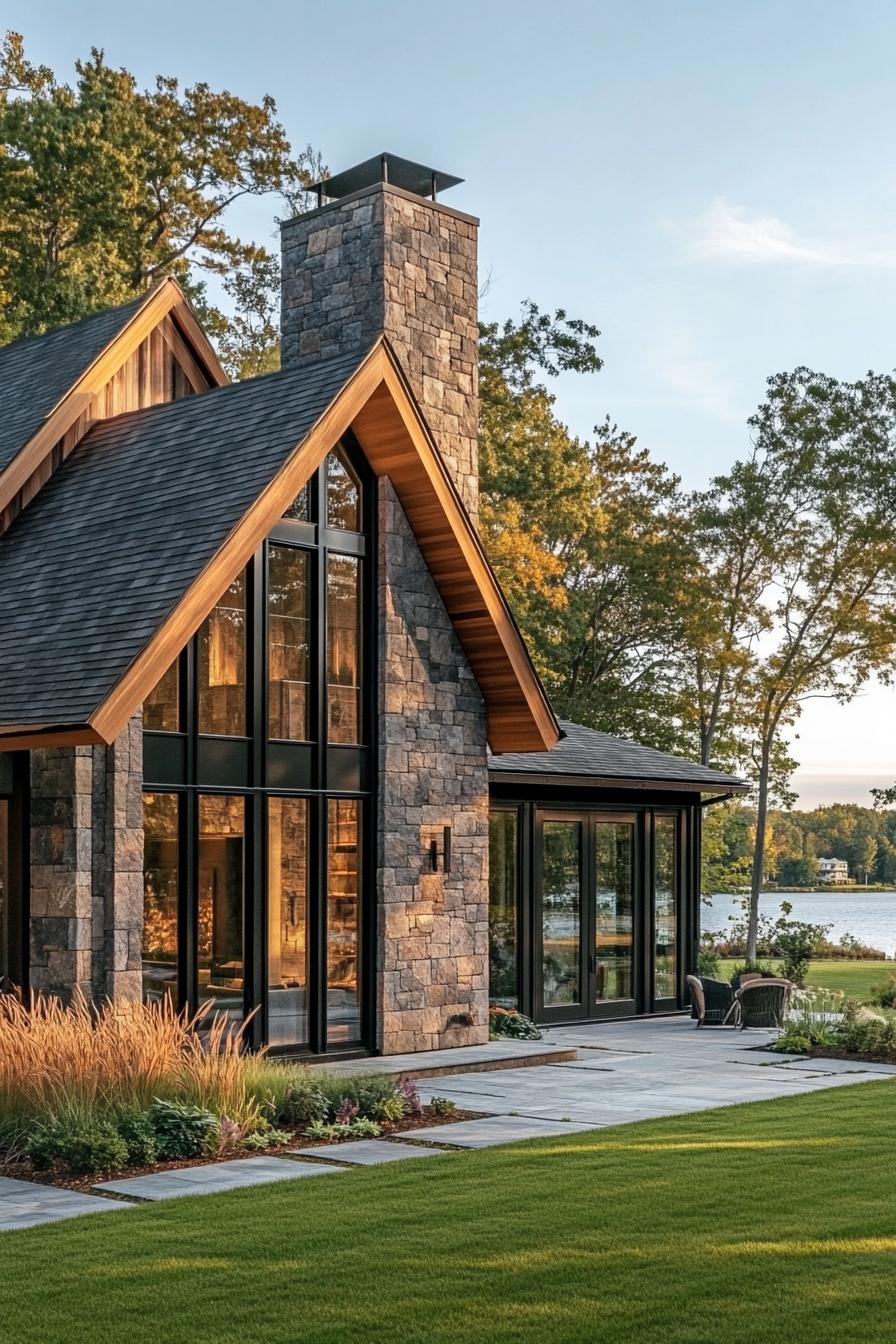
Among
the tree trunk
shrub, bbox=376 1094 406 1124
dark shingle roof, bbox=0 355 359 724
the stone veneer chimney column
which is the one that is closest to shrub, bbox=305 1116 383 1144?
shrub, bbox=376 1094 406 1124

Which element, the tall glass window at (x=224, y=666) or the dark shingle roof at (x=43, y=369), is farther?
the dark shingle roof at (x=43, y=369)

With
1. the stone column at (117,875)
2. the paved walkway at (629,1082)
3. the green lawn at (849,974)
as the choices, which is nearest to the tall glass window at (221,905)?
the stone column at (117,875)

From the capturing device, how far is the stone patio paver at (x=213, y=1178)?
816 centimetres

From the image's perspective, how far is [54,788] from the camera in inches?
462

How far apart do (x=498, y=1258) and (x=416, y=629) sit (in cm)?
824

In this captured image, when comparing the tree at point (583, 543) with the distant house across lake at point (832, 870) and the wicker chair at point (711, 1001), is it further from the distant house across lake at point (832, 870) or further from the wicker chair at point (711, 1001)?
the distant house across lake at point (832, 870)

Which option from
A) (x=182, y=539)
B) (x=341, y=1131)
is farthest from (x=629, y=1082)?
(x=182, y=539)

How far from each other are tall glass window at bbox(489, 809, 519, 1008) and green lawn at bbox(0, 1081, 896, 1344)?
302 inches

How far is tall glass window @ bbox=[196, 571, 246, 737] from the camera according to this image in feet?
41.6

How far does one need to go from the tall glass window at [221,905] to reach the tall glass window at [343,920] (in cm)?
99

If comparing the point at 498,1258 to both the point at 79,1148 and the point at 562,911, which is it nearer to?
the point at 79,1148

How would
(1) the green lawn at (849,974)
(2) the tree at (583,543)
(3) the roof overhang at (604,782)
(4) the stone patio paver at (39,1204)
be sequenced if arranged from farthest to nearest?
(2) the tree at (583,543) → (1) the green lawn at (849,974) → (3) the roof overhang at (604,782) → (4) the stone patio paver at (39,1204)

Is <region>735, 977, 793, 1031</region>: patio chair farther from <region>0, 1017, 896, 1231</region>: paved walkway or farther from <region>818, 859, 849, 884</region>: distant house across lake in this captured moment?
<region>818, 859, 849, 884</region>: distant house across lake

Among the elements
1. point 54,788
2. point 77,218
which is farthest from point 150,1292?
point 77,218
